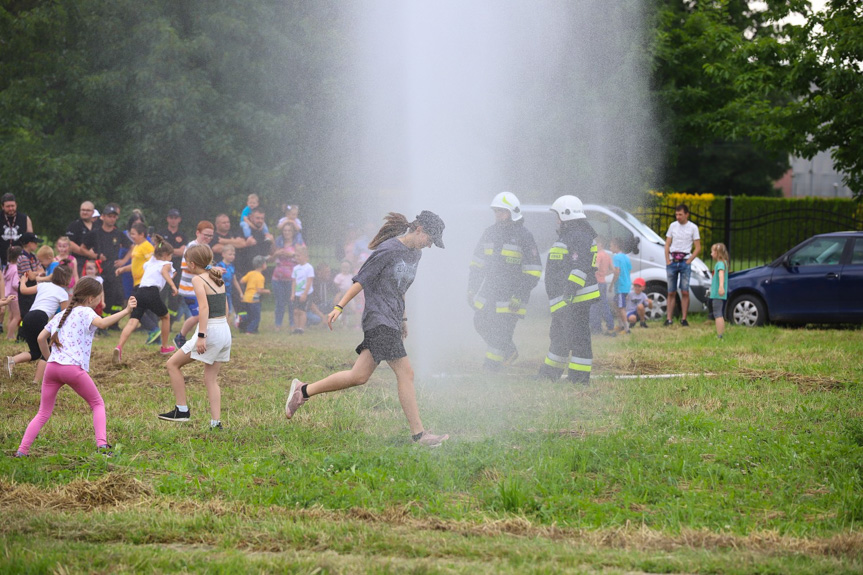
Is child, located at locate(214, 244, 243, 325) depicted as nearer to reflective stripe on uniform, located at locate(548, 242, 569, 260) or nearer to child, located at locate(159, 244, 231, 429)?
reflective stripe on uniform, located at locate(548, 242, 569, 260)

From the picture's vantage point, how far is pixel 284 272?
53.8 ft

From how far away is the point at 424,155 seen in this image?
13383 mm

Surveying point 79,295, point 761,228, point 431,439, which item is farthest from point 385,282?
point 761,228

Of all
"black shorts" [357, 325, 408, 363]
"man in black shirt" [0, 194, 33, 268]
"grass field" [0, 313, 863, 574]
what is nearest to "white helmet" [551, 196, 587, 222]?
"grass field" [0, 313, 863, 574]

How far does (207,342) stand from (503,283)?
4.26m

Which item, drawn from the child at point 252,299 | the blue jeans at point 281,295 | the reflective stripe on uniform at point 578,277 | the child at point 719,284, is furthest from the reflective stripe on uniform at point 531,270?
the blue jeans at point 281,295

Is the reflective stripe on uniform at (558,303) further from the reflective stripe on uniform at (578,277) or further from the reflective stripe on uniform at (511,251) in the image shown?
the reflective stripe on uniform at (511,251)

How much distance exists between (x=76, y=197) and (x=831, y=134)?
15310mm

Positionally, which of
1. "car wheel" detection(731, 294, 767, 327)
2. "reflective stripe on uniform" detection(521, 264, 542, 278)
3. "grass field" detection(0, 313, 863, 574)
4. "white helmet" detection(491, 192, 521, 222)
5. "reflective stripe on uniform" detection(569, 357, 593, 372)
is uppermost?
"white helmet" detection(491, 192, 521, 222)

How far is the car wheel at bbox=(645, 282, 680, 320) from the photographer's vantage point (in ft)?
57.2

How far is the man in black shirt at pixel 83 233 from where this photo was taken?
14.9 meters

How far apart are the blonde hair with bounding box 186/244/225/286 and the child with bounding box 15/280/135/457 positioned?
4.07ft

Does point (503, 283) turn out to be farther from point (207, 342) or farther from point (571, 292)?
point (207, 342)

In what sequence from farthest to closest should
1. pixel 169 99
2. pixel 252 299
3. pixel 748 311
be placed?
pixel 169 99
pixel 748 311
pixel 252 299
